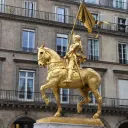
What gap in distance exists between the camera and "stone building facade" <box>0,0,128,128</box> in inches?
1209

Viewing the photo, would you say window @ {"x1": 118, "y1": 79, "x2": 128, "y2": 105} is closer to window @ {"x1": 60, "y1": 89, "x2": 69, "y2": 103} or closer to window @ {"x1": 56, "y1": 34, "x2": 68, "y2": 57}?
window @ {"x1": 60, "y1": 89, "x2": 69, "y2": 103}

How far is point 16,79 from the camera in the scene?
31.0 meters

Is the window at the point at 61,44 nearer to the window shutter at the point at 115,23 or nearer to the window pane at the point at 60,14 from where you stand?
the window pane at the point at 60,14

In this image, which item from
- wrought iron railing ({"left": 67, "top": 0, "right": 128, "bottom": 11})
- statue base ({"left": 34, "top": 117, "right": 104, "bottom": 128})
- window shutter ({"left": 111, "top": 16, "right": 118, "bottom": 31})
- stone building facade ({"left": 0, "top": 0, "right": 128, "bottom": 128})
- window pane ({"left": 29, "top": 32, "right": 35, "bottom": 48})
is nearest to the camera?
statue base ({"left": 34, "top": 117, "right": 104, "bottom": 128})

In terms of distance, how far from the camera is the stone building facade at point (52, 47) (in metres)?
30.7

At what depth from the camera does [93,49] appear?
34938mm

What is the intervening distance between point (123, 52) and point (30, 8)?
395 inches

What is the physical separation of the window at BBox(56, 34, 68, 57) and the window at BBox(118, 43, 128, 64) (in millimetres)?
5803

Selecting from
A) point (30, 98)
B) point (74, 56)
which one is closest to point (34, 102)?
point (30, 98)

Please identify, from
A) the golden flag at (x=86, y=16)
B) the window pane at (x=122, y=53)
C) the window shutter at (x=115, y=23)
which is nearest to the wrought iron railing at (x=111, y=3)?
the window shutter at (x=115, y=23)

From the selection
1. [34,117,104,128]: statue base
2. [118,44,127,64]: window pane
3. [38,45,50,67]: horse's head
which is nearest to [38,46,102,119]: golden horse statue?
[38,45,50,67]: horse's head

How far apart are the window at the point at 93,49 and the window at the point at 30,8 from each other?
6.00 metres

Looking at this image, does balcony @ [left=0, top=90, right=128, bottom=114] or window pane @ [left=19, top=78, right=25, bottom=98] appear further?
window pane @ [left=19, top=78, right=25, bottom=98]

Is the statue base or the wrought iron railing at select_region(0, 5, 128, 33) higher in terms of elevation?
the wrought iron railing at select_region(0, 5, 128, 33)
